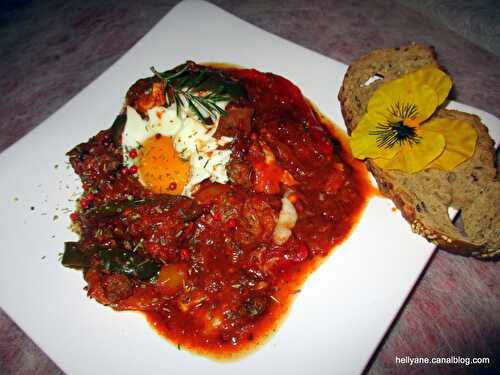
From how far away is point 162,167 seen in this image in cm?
489

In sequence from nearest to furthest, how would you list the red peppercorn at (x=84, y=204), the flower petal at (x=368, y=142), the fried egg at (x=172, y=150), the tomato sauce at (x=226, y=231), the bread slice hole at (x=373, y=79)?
the tomato sauce at (x=226, y=231)
the flower petal at (x=368, y=142)
the fried egg at (x=172, y=150)
the red peppercorn at (x=84, y=204)
the bread slice hole at (x=373, y=79)

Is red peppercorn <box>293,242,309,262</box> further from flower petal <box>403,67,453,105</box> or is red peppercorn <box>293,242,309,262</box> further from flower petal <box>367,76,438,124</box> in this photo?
flower petal <box>403,67,453,105</box>

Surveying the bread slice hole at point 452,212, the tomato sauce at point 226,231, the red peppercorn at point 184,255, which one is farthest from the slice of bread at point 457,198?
the red peppercorn at point 184,255

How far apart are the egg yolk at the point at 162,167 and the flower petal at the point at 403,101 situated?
7.50 feet

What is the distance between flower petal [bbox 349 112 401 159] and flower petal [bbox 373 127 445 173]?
3.3 inches

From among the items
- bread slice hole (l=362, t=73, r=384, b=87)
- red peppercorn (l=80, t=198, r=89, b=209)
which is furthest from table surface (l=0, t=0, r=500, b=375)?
red peppercorn (l=80, t=198, r=89, b=209)

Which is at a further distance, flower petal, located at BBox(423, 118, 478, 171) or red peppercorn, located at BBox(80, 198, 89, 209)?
red peppercorn, located at BBox(80, 198, 89, 209)

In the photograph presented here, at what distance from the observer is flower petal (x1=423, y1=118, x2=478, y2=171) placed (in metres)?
4.38

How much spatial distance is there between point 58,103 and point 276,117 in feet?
12.7

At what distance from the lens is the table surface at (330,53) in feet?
15.0

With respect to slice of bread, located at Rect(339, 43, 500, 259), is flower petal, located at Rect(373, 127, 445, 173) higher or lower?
higher

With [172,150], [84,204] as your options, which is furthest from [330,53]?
[84,204]

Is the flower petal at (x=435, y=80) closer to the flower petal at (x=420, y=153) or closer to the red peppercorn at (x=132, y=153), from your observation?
the flower petal at (x=420, y=153)

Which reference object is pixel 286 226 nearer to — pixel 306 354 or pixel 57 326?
pixel 306 354
